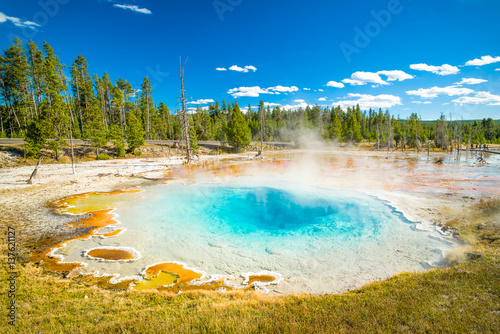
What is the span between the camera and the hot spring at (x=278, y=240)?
24.4ft

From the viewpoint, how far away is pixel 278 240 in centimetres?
1015

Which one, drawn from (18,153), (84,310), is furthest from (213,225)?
(18,153)

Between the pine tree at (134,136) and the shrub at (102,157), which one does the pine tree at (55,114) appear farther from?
the pine tree at (134,136)

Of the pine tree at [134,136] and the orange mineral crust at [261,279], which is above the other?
the pine tree at [134,136]

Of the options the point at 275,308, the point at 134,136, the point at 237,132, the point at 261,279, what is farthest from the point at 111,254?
the point at 237,132

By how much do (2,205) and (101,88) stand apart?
4153 cm

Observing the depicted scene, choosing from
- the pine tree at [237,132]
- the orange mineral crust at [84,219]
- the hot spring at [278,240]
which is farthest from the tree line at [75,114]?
the hot spring at [278,240]

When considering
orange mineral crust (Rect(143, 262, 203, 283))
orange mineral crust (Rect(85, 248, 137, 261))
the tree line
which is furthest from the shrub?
orange mineral crust (Rect(143, 262, 203, 283))

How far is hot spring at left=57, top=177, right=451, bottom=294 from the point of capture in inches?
293

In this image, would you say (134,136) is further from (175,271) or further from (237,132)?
(175,271)

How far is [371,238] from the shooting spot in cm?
976

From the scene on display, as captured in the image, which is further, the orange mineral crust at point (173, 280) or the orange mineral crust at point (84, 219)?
the orange mineral crust at point (84, 219)

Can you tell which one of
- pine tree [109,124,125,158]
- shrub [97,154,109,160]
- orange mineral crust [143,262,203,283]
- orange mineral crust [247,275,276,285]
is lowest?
orange mineral crust [247,275,276,285]

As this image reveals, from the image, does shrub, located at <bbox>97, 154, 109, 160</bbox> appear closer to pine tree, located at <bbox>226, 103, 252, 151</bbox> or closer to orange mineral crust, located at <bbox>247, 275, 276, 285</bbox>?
pine tree, located at <bbox>226, 103, 252, 151</bbox>
